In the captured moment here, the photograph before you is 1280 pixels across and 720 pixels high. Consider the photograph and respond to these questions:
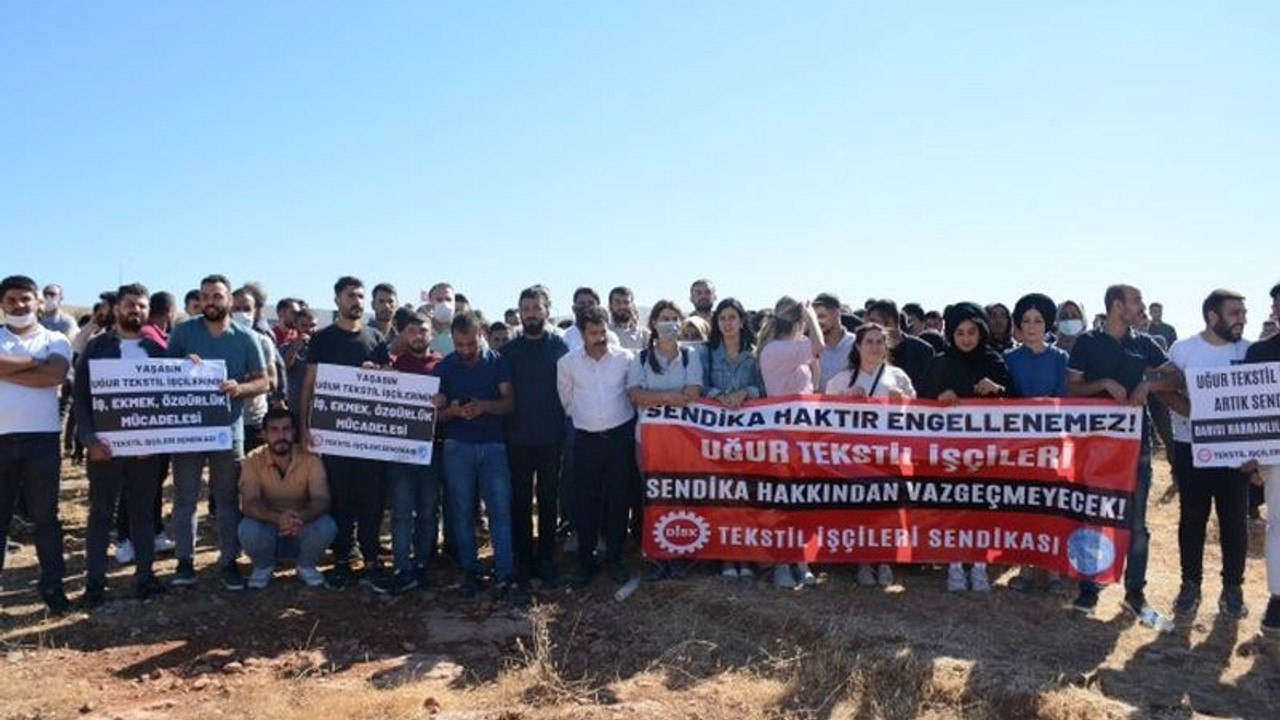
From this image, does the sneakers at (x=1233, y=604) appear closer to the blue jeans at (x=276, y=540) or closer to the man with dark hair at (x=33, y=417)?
the blue jeans at (x=276, y=540)

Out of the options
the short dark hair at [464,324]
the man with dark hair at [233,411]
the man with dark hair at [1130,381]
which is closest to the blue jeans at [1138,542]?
the man with dark hair at [1130,381]

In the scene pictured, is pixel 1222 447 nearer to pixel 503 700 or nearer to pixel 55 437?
pixel 503 700

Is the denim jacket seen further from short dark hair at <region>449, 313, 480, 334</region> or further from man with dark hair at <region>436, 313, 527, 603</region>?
short dark hair at <region>449, 313, 480, 334</region>

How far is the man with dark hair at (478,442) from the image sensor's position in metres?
7.61

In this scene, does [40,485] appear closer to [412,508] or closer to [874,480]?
[412,508]

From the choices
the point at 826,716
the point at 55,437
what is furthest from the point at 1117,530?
the point at 55,437

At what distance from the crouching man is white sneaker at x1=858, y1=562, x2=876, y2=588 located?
4.40 m

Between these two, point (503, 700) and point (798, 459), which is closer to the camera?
point (503, 700)

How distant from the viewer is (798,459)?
7.72 metres

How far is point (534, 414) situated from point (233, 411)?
248 centimetres

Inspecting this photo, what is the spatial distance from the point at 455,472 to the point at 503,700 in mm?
2350

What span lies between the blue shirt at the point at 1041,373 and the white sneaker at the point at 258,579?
20.7ft

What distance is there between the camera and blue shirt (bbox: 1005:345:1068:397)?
7.58m

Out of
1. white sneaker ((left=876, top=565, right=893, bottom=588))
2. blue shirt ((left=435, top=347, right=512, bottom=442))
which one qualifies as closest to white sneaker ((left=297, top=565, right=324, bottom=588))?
blue shirt ((left=435, top=347, right=512, bottom=442))
